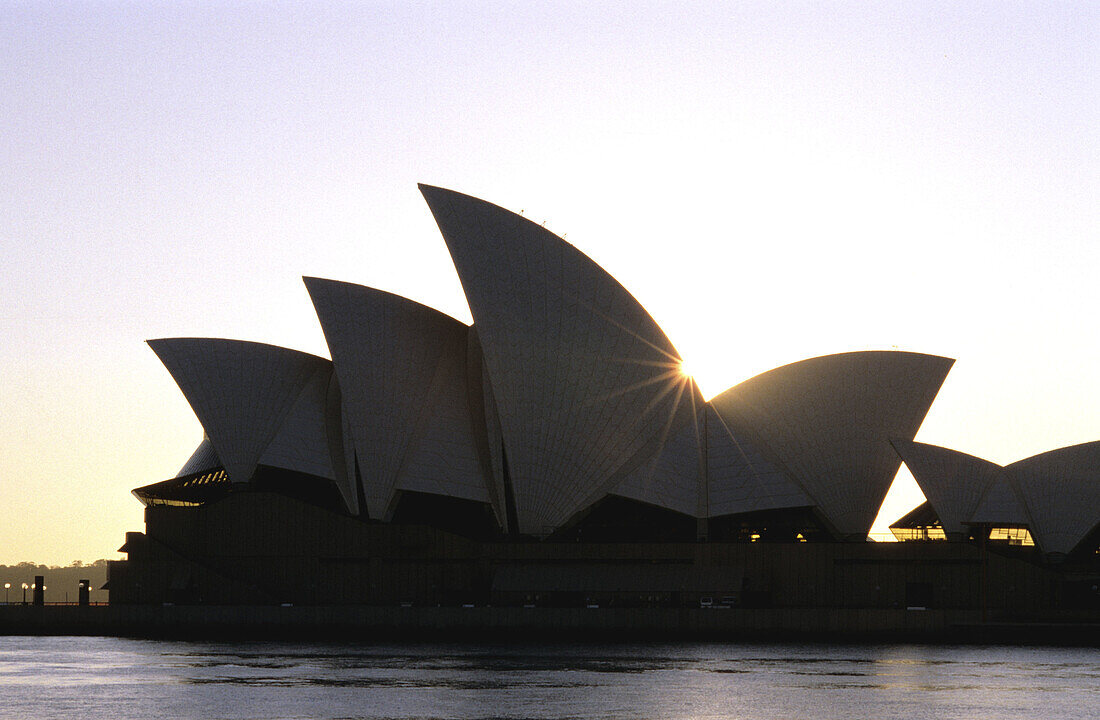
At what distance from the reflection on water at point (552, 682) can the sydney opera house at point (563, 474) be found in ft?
19.1

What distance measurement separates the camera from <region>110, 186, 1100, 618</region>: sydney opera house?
71562 millimetres

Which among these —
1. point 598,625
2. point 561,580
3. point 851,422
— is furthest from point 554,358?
point 851,422

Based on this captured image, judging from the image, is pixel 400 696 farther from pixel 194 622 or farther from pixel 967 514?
pixel 967 514

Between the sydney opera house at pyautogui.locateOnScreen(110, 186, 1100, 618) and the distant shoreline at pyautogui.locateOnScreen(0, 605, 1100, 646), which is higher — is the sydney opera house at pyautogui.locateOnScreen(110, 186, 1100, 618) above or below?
above

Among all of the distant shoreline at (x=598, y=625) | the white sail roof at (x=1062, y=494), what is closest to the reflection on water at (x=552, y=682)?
the distant shoreline at (x=598, y=625)

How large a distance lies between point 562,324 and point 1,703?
106 ft

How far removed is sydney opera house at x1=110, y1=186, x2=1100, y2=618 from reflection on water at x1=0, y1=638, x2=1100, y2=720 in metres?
5.81

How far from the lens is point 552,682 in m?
50.3

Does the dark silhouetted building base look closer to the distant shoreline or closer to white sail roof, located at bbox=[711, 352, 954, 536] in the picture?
the distant shoreline

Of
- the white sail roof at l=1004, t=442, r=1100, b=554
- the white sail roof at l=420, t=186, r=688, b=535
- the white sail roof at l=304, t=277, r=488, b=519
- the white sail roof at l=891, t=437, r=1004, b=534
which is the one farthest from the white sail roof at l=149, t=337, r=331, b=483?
the white sail roof at l=1004, t=442, r=1100, b=554

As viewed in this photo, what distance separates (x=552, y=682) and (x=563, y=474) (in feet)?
76.7

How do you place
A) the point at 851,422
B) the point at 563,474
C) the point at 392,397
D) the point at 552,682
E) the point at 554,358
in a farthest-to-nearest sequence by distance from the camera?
the point at 392,397, the point at 851,422, the point at 563,474, the point at 554,358, the point at 552,682

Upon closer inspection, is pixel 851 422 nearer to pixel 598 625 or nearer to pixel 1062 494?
pixel 1062 494

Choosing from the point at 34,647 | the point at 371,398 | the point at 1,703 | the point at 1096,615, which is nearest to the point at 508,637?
the point at 371,398
